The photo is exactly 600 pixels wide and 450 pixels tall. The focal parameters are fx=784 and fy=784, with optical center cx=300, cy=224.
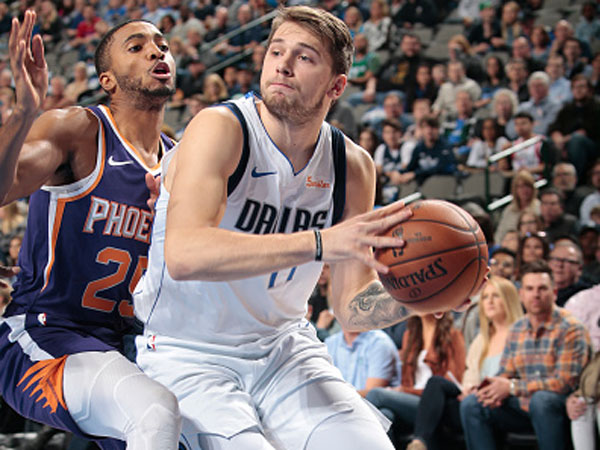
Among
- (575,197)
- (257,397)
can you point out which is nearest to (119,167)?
(257,397)

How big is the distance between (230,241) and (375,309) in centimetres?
81

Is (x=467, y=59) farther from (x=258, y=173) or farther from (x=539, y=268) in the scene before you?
(x=258, y=173)

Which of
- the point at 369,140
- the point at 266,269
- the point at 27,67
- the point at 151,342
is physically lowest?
the point at 151,342

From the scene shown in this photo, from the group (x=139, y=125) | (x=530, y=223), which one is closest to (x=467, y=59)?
(x=530, y=223)

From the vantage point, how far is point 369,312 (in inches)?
114

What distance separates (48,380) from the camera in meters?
2.79

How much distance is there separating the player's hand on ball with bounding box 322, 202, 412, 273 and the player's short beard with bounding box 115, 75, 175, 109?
5.01 feet

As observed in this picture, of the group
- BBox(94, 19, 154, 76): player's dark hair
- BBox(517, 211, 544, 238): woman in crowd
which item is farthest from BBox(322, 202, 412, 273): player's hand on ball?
BBox(517, 211, 544, 238): woman in crowd

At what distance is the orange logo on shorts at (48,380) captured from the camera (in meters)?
2.74

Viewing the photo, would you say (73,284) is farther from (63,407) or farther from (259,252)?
(259,252)

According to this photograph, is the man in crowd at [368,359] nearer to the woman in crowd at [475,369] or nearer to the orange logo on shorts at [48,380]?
the woman in crowd at [475,369]

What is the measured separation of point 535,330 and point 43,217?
3.45m

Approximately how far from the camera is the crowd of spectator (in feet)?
17.2

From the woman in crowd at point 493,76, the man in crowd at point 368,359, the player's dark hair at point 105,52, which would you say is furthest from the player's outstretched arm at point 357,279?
the woman in crowd at point 493,76
